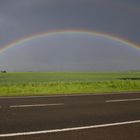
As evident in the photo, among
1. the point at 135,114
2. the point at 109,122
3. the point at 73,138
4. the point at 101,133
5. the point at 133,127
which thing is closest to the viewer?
the point at 73,138

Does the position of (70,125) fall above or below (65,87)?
below

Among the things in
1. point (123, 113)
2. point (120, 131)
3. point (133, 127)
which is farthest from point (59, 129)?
point (123, 113)

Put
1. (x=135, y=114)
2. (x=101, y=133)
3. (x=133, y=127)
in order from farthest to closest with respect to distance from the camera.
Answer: (x=135, y=114)
(x=133, y=127)
(x=101, y=133)

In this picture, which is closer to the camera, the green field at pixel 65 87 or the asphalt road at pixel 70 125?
the asphalt road at pixel 70 125

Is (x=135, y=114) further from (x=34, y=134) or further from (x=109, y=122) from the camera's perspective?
(x=34, y=134)

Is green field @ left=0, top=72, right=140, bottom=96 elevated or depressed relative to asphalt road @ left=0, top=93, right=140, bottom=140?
elevated

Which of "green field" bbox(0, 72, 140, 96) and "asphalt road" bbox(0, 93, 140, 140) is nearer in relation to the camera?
"asphalt road" bbox(0, 93, 140, 140)

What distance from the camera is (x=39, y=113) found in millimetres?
10281

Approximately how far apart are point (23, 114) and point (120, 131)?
3.83 meters

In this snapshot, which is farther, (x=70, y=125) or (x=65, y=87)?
(x=65, y=87)

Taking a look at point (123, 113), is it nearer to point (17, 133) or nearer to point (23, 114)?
point (23, 114)

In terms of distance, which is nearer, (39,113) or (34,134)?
(34,134)

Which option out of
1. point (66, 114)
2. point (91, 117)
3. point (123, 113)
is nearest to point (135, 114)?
point (123, 113)

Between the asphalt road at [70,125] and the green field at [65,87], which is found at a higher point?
the green field at [65,87]
